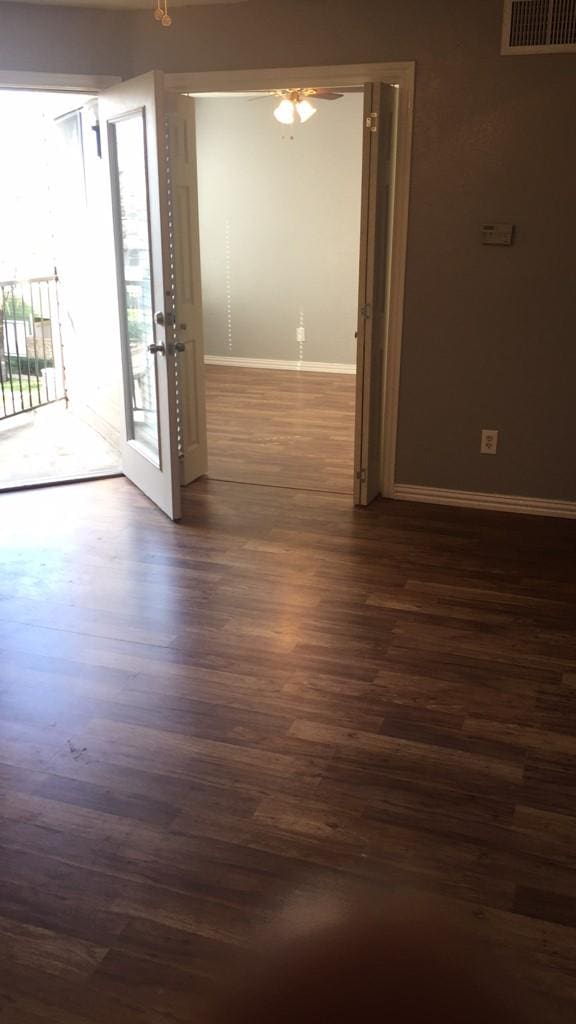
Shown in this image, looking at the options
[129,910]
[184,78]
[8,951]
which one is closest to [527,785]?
[129,910]

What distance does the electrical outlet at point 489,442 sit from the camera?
15.0 ft

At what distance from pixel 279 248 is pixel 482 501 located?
14.8 ft

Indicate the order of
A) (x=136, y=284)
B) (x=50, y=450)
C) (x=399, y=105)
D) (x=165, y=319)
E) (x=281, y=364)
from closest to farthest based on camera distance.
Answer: (x=165, y=319) → (x=399, y=105) → (x=136, y=284) → (x=50, y=450) → (x=281, y=364)

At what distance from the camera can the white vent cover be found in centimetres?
390

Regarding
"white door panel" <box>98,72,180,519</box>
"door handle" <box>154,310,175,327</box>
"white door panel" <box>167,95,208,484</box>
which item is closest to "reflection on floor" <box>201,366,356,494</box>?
"white door panel" <box>167,95,208,484</box>

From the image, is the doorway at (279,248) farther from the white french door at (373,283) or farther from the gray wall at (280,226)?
the white french door at (373,283)

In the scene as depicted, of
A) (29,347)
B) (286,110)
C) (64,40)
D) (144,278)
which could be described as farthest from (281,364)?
(64,40)

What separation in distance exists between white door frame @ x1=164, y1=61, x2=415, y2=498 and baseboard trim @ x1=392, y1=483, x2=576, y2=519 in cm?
32

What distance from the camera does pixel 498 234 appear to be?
425 centimetres

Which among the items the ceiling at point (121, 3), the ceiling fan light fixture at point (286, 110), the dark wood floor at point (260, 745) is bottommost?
the dark wood floor at point (260, 745)

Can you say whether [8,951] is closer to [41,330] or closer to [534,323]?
[534,323]

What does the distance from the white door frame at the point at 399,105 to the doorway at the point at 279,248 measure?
2.46 meters

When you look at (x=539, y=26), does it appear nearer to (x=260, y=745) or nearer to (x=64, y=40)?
(x=64, y=40)

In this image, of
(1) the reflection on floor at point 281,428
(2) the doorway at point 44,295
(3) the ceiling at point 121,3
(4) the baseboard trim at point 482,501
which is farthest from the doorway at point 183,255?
(2) the doorway at point 44,295
